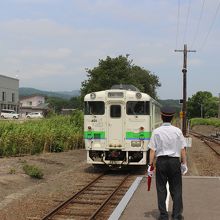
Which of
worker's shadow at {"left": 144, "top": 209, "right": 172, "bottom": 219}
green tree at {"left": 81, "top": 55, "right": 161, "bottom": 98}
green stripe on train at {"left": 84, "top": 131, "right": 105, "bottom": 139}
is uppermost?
green tree at {"left": 81, "top": 55, "right": 161, "bottom": 98}

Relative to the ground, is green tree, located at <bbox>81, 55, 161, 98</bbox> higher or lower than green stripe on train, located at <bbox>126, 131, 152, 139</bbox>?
higher

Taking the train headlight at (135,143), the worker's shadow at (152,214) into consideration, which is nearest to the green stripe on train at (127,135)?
the train headlight at (135,143)

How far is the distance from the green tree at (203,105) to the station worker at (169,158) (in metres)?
135

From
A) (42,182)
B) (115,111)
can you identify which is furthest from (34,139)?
(42,182)

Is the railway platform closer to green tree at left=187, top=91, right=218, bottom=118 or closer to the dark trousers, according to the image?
the dark trousers

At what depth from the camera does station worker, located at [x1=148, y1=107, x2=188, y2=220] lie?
762 cm

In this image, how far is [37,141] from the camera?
23844 mm

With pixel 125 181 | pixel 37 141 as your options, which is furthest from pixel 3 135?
pixel 125 181

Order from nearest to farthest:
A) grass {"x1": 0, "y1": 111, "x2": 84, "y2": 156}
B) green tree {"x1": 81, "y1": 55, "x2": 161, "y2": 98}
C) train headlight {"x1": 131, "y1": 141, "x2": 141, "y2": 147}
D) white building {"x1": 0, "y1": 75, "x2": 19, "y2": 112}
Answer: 1. train headlight {"x1": 131, "y1": 141, "x2": 141, "y2": 147}
2. grass {"x1": 0, "y1": 111, "x2": 84, "y2": 156}
3. green tree {"x1": 81, "y1": 55, "x2": 161, "y2": 98}
4. white building {"x1": 0, "y1": 75, "x2": 19, "y2": 112}

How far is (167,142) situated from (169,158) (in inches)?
10.0

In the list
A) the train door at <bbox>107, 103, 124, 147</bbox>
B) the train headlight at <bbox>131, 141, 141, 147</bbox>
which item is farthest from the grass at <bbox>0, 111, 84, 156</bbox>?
the train headlight at <bbox>131, 141, 141, 147</bbox>

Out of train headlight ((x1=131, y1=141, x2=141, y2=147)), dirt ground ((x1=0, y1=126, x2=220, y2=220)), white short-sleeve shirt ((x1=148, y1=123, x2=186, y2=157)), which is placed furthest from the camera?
train headlight ((x1=131, y1=141, x2=141, y2=147))

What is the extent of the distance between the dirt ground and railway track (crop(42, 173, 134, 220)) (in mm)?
328

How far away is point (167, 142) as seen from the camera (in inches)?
300
